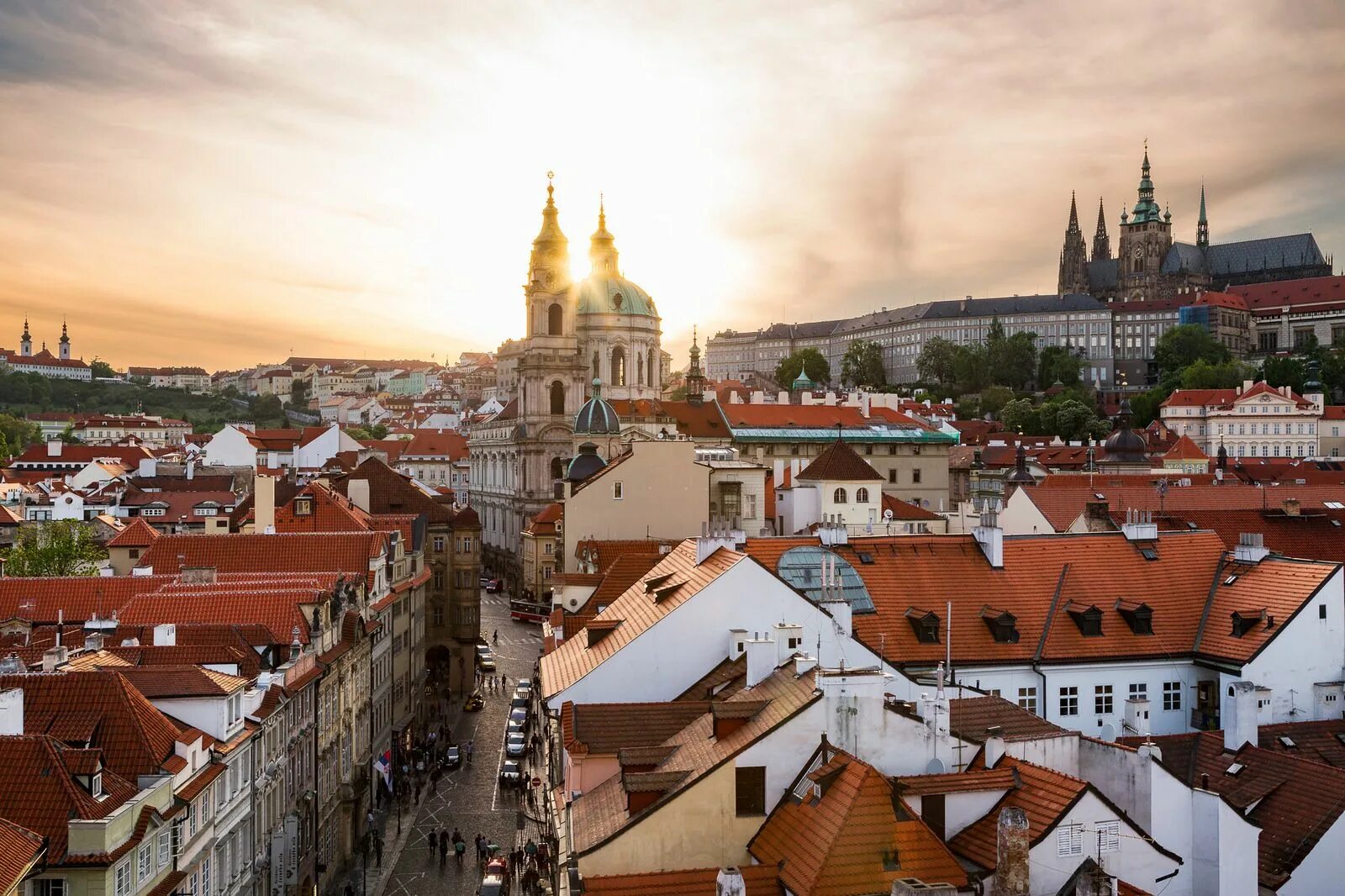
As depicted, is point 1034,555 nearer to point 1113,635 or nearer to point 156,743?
point 1113,635

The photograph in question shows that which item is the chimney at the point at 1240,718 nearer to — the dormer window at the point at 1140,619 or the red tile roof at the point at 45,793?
the dormer window at the point at 1140,619

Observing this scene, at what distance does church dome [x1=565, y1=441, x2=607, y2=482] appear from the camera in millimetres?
74500

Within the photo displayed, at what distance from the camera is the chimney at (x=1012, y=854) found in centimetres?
1923

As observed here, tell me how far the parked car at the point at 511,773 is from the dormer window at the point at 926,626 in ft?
55.8

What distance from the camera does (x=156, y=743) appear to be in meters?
25.4

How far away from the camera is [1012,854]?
1925cm

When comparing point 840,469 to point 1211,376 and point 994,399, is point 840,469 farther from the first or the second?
point 994,399

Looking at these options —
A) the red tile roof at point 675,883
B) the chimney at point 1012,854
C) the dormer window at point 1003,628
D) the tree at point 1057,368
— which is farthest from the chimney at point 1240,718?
the tree at point 1057,368

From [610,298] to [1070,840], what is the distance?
98933 mm

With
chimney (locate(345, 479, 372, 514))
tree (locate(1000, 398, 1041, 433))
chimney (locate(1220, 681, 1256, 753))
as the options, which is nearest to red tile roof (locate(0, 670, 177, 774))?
chimney (locate(1220, 681, 1256, 753))

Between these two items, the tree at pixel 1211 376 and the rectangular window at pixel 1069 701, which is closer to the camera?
the rectangular window at pixel 1069 701

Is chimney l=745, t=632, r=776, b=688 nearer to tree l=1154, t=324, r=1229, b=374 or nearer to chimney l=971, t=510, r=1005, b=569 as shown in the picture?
chimney l=971, t=510, r=1005, b=569

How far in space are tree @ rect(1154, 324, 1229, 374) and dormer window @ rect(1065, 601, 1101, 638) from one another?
15654 centimetres

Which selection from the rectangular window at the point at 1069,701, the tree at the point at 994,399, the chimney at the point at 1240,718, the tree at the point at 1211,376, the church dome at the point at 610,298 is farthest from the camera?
the tree at the point at 994,399
